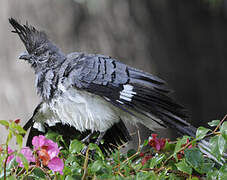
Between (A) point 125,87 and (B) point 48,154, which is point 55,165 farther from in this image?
(A) point 125,87

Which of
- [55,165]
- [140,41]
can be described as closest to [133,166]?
[55,165]

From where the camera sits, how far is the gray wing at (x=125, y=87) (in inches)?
59.8

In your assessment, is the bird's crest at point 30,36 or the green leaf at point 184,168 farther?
the bird's crest at point 30,36

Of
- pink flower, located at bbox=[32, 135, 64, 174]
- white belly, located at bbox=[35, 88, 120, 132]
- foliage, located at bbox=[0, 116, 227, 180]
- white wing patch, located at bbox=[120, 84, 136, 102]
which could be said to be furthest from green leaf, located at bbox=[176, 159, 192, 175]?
white belly, located at bbox=[35, 88, 120, 132]

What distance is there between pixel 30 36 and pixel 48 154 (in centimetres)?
94

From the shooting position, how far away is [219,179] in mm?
1011

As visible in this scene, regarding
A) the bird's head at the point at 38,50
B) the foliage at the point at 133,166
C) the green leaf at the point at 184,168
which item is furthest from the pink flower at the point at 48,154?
the bird's head at the point at 38,50

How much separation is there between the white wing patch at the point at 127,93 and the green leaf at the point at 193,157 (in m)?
0.53

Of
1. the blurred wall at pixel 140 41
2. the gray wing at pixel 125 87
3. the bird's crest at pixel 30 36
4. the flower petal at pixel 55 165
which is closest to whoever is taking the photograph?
the flower petal at pixel 55 165

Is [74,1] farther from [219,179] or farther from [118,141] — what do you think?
[219,179]

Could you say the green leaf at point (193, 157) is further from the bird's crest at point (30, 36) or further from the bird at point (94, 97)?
the bird's crest at point (30, 36)

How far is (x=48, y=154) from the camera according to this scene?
0.99 meters

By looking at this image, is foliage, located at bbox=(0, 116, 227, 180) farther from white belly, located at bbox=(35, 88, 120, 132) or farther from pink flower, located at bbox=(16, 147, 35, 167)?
white belly, located at bbox=(35, 88, 120, 132)

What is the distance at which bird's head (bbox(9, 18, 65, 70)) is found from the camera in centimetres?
179
